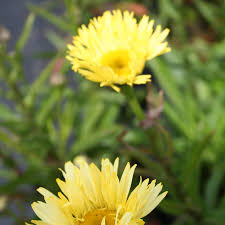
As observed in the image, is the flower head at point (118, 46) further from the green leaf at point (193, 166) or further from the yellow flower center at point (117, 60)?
the green leaf at point (193, 166)

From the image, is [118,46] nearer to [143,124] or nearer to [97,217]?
[143,124]

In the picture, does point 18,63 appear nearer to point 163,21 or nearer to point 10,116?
point 10,116

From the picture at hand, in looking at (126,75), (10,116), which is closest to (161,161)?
(126,75)

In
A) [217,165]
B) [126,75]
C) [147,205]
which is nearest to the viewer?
[147,205]

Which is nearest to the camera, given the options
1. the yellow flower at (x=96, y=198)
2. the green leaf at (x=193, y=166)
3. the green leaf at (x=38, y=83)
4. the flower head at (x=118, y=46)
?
the yellow flower at (x=96, y=198)

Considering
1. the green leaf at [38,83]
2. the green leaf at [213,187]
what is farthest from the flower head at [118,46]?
the green leaf at [213,187]

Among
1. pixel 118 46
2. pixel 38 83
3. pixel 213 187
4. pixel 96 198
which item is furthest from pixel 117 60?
pixel 213 187
